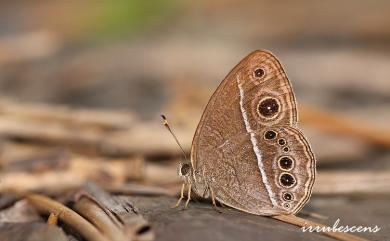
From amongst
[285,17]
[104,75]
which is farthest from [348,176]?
[285,17]

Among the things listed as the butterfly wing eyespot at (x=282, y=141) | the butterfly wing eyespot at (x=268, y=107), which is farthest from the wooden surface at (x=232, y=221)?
the butterfly wing eyespot at (x=268, y=107)

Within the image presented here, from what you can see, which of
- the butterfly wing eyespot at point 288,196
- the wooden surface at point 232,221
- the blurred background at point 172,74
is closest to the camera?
the wooden surface at point 232,221

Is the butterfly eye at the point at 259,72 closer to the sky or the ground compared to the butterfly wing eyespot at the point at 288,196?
closer to the sky

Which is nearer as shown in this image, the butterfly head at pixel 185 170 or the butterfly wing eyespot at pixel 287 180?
the butterfly wing eyespot at pixel 287 180

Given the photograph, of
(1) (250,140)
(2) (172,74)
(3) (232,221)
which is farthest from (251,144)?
(2) (172,74)

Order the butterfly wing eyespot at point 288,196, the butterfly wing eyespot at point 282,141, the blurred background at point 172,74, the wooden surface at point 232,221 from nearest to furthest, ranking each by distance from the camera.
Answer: the wooden surface at point 232,221 → the butterfly wing eyespot at point 288,196 → the butterfly wing eyespot at point 282,141 → the blurred background at point 172,74

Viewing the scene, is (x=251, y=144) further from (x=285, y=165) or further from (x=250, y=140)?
(x=285, y=165)

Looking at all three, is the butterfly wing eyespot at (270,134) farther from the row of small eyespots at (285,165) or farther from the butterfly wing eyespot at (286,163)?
the butterfly wing eyespot at (286,163)
